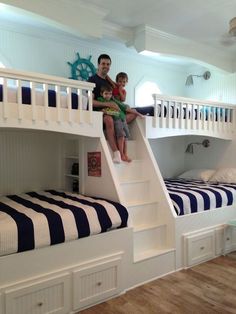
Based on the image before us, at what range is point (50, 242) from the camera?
1.93 meters

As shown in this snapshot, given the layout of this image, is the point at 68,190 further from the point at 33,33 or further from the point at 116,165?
the point at 33,33

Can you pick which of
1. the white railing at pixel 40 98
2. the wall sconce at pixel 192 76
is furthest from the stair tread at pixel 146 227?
the wall sconce at pixel 192 76

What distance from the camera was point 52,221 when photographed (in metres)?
1.97

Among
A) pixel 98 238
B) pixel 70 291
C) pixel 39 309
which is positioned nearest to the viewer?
pixel 39 309

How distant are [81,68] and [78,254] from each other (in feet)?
8.66

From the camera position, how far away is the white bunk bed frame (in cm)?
185

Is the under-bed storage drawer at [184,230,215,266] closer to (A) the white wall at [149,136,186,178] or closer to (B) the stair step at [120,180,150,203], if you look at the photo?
(B) the stair step at [120,180,150,203]

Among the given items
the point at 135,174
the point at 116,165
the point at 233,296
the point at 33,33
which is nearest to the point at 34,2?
the point at 33,33

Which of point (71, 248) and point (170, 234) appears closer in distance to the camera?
point (71, 248)

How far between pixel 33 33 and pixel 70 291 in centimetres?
295

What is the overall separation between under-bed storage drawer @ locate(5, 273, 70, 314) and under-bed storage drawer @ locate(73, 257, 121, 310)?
0.08 metres

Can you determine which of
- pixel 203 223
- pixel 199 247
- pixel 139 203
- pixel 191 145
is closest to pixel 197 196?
pixel 203 223

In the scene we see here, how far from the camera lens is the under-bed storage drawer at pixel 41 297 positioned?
1.79 m

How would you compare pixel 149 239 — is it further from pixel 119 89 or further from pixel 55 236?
pixel 119 89
